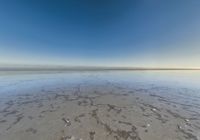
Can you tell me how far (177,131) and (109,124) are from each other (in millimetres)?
2543

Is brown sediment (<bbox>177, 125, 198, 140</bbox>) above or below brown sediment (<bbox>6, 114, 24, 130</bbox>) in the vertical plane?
below

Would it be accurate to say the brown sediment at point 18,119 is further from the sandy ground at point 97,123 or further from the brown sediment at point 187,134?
the brown sediment at point 187,134

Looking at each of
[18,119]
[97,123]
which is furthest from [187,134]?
[18,119]

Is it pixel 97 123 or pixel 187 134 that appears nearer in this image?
pixel 187 134

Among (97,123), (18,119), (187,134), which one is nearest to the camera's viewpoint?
(187,134)

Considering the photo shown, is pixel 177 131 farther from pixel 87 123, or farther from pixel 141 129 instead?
pixel 87 123

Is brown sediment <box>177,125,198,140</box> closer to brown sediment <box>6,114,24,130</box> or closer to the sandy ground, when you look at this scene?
the sandy ground

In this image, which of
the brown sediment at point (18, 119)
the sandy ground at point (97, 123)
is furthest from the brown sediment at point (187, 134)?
the brown sediment at point (18, 119)

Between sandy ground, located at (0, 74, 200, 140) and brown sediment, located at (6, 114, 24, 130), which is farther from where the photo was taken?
brown sediment, located at (6, 114, 24, 130)

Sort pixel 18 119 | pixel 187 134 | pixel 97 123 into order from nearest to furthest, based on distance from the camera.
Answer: pixel 187 134 → pixel 97 123 → pixel 18 119

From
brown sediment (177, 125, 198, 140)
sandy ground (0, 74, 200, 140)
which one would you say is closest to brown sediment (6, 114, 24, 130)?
sandy ground (0, 74, 200, 140)

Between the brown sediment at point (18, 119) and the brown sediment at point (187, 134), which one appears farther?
the brown sediment at point (18, 119)

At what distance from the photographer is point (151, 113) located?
17.9 ft

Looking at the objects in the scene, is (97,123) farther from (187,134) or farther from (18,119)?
(18,119)
